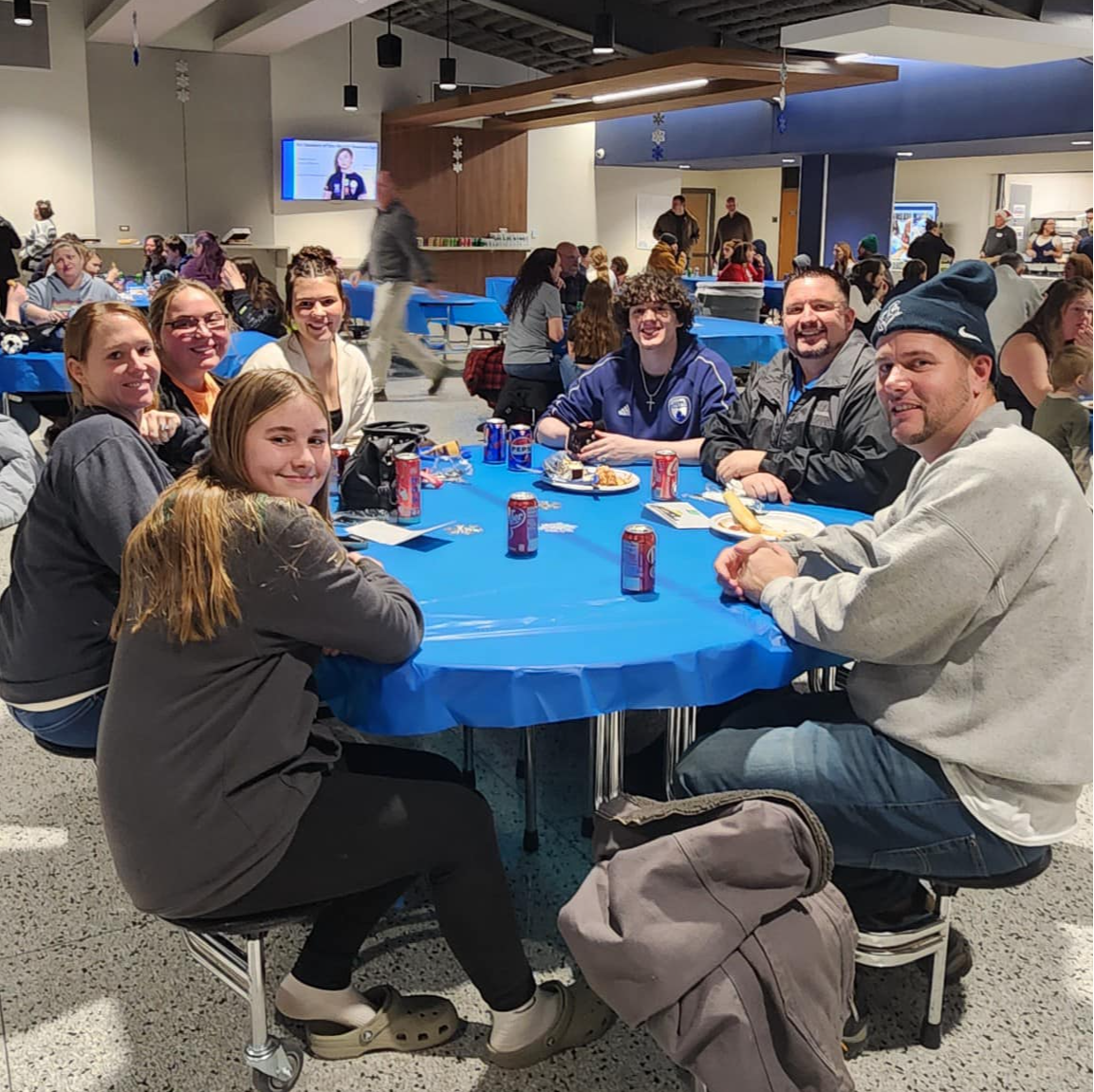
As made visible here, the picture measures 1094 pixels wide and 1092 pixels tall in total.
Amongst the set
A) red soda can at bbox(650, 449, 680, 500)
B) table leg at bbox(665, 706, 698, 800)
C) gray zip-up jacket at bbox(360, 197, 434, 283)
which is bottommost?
table leg at bbox(665, 706, 698, 800)

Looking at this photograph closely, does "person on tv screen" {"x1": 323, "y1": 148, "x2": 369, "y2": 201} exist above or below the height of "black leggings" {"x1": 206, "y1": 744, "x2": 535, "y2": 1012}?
above

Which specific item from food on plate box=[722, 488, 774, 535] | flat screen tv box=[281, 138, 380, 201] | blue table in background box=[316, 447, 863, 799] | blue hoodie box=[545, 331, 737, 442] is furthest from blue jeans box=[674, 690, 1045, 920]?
flat screen tv box=[281, 138, 380, 201]

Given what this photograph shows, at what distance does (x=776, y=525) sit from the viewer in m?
2.26

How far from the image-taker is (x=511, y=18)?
35.8 ft

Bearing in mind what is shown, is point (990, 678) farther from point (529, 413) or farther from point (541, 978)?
point (529, 413)

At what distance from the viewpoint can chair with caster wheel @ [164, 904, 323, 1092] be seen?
1630 millimetres

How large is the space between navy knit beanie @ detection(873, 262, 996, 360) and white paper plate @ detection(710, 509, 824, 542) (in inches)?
26.9

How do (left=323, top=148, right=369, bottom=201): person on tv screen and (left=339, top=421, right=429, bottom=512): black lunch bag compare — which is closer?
(left=339, top=421, right=429, bottom=512): black lunch bag

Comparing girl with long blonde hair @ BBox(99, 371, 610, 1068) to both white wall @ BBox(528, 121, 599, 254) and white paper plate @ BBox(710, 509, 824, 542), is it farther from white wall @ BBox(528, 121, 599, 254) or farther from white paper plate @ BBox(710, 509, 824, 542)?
white wall @ BBox(528, 121, 599, 254)

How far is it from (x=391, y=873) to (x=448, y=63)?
887cm

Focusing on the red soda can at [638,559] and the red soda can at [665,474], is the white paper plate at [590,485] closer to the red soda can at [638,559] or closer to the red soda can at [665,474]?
the red soda can at [665,474]

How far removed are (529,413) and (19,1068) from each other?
3.82m

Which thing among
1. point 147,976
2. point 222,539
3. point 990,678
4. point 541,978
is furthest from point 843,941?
point 147,976

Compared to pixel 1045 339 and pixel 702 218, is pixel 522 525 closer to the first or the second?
pixel 1045 339
